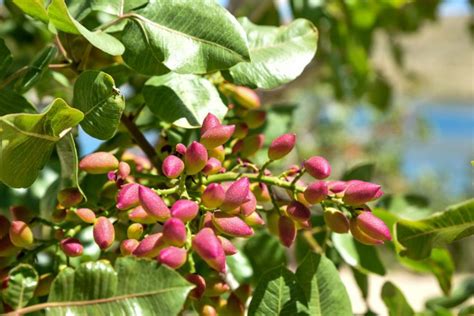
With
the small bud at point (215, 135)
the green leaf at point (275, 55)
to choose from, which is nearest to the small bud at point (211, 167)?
the small bud at point (215, 135)

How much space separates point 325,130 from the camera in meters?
7.02

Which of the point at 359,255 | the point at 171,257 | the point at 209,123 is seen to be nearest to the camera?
the point at 171,257

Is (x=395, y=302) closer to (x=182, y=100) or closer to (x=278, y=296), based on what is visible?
(x=278, y=296)

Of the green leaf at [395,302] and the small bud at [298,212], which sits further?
the green leaf at [395,302]

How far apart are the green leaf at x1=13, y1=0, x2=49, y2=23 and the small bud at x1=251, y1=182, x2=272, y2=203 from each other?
0.78 ft

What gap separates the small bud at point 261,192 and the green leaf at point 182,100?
0.07m

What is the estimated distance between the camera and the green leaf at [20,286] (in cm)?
51

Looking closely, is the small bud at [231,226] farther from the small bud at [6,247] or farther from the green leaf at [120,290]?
the small bud at [6,247]

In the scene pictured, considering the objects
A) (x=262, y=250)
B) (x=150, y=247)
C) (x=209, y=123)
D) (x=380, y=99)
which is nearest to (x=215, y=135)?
(x=209, y=123)

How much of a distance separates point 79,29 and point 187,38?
0.09 metres

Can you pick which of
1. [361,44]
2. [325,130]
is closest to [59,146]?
[361,44]

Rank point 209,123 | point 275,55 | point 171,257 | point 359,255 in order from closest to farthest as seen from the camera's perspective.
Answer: point 171,257
point 209,123
point 275,55
point 359,255

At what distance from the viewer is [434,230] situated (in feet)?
1.84

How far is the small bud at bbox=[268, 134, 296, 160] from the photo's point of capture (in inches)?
23.0
